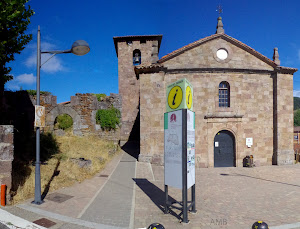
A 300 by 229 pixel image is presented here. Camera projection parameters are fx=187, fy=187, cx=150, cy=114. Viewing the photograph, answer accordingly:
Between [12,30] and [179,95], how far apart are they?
22.9ft

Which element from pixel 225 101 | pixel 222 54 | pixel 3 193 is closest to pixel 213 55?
pixel 222 54

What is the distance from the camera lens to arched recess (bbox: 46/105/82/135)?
16.2 metres

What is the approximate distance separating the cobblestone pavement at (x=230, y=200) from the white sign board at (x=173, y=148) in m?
1.14

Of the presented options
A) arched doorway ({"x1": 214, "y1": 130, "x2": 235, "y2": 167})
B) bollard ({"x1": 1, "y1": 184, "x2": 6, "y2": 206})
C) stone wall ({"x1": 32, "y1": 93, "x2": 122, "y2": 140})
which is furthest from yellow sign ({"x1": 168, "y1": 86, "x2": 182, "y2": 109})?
stone wall ({"x1": 32, "y1": 93, "x2": 122, "y2": 140})

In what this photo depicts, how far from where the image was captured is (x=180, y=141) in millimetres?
5332

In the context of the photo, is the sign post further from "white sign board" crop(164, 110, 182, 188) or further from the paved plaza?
the paved plaza

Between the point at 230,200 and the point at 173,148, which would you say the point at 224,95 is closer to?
the point at 230,200

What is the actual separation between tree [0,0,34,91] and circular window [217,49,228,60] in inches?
466

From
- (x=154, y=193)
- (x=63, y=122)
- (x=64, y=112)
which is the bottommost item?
(x=154, y=193)

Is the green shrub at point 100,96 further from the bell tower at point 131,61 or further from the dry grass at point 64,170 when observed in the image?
the dry grass at point 64,170

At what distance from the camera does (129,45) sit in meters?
23.3

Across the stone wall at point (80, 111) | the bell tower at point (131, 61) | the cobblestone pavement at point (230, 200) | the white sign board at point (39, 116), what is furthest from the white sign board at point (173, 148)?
the bell tower at point (131, 61)

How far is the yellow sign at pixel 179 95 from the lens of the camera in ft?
17.4

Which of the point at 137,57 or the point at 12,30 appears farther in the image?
the point at 137,57
